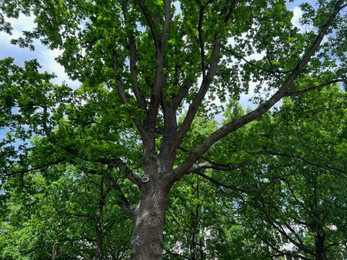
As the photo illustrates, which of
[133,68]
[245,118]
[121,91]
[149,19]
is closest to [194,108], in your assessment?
[245,118]

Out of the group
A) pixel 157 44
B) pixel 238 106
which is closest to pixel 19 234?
pixel 157 44

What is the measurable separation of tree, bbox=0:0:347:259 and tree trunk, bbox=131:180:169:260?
1.0 inches

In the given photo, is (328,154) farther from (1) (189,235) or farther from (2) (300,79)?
(1) (189,235)

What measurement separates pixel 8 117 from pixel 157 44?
5416mm

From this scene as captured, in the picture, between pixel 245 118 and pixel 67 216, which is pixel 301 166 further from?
pixel 67 216

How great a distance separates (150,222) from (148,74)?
4.72m

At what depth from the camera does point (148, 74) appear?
9281 mm

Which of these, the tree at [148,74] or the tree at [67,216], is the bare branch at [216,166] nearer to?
the tree at [148,74]

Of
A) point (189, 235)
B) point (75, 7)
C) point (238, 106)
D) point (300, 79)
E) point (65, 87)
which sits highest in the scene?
point (238, 106)

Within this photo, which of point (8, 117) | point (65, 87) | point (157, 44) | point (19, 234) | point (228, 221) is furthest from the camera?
point (228, 221)

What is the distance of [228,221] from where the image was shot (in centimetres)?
1792

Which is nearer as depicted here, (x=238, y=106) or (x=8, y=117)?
(x=8, y=117)

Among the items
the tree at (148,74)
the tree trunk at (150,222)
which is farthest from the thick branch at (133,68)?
the tree trunk at (150,222)

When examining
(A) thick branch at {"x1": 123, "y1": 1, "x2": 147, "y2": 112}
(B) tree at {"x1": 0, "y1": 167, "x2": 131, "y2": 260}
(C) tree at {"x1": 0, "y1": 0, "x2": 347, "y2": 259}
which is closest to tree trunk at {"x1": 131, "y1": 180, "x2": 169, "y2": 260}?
(C) tree at {"x1": 0, "y1": 0, "x2": 347, "y2": 259}
